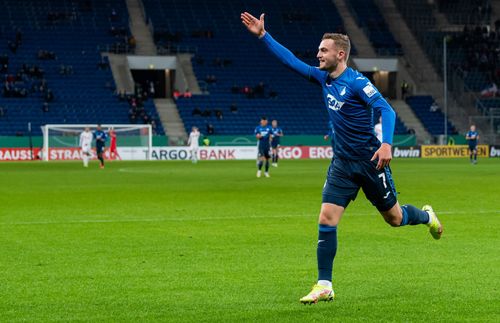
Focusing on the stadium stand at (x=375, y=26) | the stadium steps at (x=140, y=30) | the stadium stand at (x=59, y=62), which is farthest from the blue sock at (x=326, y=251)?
the stadium stand at (x=375, y=26)

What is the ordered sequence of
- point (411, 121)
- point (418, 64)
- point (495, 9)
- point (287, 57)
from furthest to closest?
point (495, 9) → point (418, 64) → point (411, 121) → point (287, 57)

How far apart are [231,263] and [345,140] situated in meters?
2.84

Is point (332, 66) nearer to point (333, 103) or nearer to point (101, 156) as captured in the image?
point (333, 103)

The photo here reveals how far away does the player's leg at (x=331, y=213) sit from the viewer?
→ 346 inches

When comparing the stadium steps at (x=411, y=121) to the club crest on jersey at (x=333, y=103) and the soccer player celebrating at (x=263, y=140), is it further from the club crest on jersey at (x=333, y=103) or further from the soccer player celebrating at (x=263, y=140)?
the club crest on jersey at (x=333, y=103)

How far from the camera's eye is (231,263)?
1125cm

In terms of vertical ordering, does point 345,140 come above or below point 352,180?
above

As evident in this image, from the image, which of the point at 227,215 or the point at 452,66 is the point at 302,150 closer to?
the point at 452,66

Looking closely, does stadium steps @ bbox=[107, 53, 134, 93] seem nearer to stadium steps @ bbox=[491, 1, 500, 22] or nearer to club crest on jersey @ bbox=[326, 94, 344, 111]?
stadium steps @ bbox=[491, 1, 500, 22]

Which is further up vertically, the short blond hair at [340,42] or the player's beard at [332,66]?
the short blond hair at [340,42]

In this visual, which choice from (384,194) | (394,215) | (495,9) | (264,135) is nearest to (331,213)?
(384,194)

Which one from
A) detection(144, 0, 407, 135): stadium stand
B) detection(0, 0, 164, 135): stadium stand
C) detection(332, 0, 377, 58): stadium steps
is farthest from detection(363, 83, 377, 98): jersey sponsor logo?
detection(332, 0, 377, 58): stadium steps

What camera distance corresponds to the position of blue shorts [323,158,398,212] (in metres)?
9.03

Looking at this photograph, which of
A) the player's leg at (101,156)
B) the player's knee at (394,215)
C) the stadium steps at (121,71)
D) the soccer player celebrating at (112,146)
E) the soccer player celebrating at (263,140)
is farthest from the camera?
the stadium steps at (121,71)
